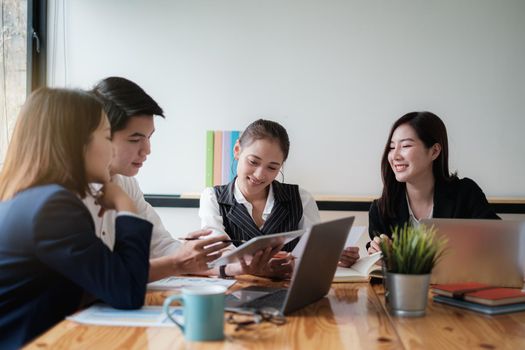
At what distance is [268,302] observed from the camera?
4.29ft

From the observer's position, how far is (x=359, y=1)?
315 cm

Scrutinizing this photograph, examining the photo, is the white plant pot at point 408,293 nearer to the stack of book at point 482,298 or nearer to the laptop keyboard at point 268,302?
the stack of book at point 482,298

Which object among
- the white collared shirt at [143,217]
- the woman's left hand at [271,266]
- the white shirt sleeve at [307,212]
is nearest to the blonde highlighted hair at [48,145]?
the white collared shirt at [143,217]

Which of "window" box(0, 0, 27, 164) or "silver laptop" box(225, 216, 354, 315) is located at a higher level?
"window" box(0, 0, 27, 164)

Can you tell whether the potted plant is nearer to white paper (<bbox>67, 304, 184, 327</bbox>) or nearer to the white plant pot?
the white plant pot

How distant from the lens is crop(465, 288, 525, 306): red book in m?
1.30

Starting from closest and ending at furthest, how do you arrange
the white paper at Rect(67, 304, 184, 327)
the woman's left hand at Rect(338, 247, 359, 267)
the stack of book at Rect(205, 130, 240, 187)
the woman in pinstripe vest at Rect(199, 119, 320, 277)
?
the white paper at Rect(67, 304, 184, 327) < the woman's left hand at Rect(338, 247, 359, 267) < the woman in pinstripe vest at Rect(199, 119, 320, 277) < the stack of book at Rect(205, 130, 240, 187)

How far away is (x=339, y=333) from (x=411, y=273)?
25cm

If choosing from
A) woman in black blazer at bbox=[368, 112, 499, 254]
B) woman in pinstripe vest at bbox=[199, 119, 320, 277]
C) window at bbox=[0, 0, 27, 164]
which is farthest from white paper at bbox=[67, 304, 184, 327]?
window at bbox=[0, 0, 27, 164]

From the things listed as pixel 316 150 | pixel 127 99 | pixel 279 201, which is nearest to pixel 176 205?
pixel 316 150

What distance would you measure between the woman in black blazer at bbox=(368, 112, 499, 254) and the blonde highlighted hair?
1.41m

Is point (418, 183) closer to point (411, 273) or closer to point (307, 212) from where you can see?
→ point (307, 212)

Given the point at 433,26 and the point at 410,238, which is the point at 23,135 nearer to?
the point at 410,238

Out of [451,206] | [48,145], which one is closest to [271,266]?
[48,145]
